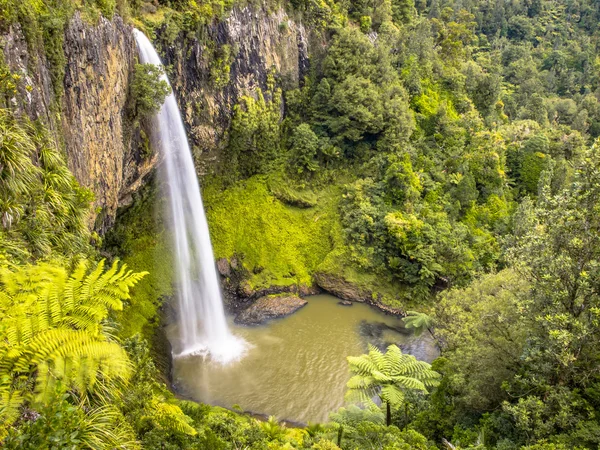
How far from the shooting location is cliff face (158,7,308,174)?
16697 mm

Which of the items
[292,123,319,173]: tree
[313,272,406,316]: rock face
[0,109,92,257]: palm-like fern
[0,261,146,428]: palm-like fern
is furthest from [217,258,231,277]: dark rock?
[0,261,146,428]: palm-like fern

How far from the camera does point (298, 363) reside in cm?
1529

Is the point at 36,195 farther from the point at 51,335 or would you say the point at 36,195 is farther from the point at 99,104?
the point at 99,104

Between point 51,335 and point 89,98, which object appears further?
point 89,98

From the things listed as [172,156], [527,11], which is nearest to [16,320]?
[172,156]

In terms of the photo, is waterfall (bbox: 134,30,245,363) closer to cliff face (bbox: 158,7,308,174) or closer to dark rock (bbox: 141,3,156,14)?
cliff face (bbox: 158,7,308,174)

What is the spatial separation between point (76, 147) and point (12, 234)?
4.70 m

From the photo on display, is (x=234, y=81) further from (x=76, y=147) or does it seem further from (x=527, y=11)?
(x=527, y=11)

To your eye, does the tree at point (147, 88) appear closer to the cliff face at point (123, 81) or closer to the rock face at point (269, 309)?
the cliff face at point (123, 81)

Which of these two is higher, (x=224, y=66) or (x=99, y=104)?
(x=224, y=66)

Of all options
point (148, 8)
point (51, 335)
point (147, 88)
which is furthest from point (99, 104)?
point (51, 335)

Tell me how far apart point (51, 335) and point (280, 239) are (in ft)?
57.1

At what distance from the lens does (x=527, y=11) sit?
59906 mm

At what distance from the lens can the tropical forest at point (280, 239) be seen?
5480 millimetres
